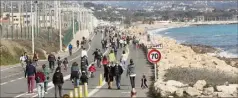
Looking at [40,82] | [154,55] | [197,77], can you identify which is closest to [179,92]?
[154,55]

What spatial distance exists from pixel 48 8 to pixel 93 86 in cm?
7341

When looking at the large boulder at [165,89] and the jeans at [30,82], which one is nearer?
the large boulder at [165,89]

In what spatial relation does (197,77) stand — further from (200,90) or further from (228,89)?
(228,89)

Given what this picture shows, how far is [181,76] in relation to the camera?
23.2 meters

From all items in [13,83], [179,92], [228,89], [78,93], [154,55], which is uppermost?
[154,55]

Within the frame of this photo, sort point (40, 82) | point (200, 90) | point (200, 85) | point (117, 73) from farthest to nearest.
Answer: point (117, 73) < point (40, 82) < point (200, 85) < point (200, 90)

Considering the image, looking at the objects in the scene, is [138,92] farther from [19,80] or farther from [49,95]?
[19,80]

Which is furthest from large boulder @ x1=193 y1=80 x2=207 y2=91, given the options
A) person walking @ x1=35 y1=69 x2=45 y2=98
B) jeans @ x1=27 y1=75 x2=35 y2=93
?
jeans @ x1=27 y1=75 x2=35 y2=93

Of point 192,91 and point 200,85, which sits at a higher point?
point 200,85

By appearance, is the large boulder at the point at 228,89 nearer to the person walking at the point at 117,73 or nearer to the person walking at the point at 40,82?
the person walking at the point at 117,73

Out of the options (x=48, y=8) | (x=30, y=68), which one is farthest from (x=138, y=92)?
(x=48, y=8)

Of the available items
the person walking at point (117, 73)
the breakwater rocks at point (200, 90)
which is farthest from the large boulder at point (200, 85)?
the person walking at point (117, 73)

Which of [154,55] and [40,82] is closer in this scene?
[40,82]

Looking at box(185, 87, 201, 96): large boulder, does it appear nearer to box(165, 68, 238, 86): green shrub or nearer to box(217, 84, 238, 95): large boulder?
box(217, 84, 238, 95): large boulder
